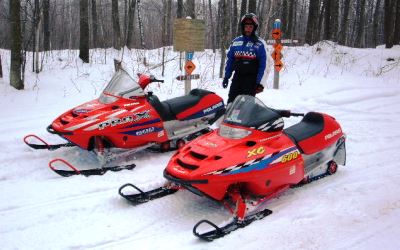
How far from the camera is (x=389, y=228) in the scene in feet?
12.6

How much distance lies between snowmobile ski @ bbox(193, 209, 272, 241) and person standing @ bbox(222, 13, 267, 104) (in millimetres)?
2538

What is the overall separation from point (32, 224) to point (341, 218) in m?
3.19

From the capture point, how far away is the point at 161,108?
604 centimetres

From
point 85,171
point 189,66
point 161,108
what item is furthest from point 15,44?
point 85,171

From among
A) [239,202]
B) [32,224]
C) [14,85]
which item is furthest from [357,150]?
[14,85]

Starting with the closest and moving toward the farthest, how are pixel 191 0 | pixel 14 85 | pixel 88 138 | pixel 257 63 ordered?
pixel 88 138, pixel 257 63, pixel 14 85, pixel 191 0

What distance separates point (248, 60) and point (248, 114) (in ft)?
6.60

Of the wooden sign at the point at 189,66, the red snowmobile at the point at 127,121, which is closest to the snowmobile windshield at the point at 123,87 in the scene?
the red snowmobile at the point at 127,121

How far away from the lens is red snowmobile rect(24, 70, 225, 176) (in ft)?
17.5

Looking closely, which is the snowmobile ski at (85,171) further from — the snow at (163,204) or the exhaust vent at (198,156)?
the exhaust vent at (198,156)

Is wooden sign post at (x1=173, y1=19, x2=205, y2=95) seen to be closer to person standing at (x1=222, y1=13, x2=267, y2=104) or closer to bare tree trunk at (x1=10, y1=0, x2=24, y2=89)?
person standing at (x1=222, y1=13, x2=267, y2=104)

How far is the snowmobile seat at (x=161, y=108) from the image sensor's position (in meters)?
5.99

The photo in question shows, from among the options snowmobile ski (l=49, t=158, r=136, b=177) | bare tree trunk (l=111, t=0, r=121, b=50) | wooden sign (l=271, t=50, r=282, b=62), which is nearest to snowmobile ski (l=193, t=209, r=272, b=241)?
snowmobile ski (l=49, t=158, r=136, b=177)

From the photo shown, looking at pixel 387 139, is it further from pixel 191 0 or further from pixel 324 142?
pixel 191 0
